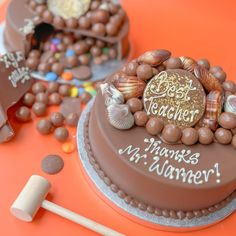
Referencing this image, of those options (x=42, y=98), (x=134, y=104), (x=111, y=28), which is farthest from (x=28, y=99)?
(x=134, y=104)

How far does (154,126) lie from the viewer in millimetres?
1475

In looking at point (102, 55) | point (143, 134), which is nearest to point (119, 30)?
point (102, 55)

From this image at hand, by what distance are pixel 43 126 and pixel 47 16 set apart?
1.85ft

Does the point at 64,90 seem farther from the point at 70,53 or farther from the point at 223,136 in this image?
the point at 223,136

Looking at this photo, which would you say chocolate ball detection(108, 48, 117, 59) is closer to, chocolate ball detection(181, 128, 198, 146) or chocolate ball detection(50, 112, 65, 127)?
chocolate ball detection(50, 112, 65, 127)

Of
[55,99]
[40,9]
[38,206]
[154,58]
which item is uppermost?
[40,9]

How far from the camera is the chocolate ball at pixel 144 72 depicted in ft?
5.09

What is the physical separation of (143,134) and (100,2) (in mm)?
857

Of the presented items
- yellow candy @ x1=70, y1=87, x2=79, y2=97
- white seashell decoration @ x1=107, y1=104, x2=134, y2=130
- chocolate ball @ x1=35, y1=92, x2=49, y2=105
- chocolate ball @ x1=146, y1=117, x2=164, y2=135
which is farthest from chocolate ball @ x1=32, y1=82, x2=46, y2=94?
chocolate ball @ x1=146, y1=117, x2=164, y2=135

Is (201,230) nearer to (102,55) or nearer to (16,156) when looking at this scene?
(16,156)

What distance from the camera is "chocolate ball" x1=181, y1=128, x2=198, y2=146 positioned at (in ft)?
4.81

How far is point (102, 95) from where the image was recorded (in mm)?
1606

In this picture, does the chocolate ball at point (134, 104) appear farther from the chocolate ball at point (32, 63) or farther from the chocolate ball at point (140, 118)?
the chocolate ball at point (32, 63)

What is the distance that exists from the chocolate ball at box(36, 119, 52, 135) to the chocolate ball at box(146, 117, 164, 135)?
516 millimetres
